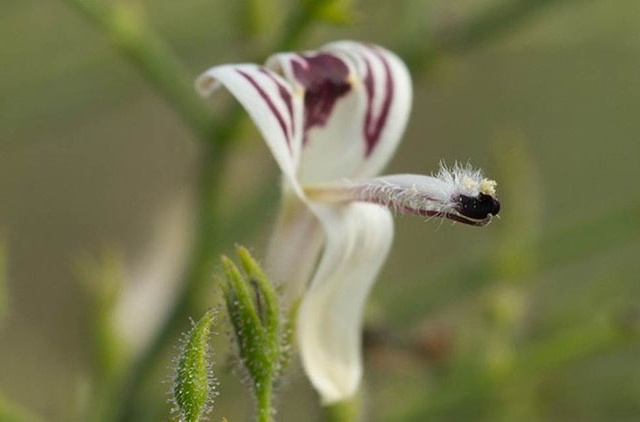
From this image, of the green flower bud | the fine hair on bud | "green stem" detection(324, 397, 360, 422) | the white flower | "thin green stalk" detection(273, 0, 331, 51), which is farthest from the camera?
"thin green stalk" detection(273, 0, 331, 51)

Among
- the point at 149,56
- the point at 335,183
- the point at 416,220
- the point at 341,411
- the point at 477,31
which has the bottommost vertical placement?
the point at 341,411

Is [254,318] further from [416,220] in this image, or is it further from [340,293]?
[416,220]

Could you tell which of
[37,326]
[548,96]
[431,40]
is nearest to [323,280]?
[431,40]

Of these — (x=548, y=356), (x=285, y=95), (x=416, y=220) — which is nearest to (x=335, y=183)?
(x=285, y=95)

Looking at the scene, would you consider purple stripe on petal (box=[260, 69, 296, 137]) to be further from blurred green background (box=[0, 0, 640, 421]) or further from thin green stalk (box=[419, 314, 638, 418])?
thin green stalk (box=[419, 314, 638, 418])

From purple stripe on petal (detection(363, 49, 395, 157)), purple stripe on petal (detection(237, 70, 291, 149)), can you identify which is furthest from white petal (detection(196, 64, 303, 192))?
purple stripe on petal (detection(363, 49, 395, 157))

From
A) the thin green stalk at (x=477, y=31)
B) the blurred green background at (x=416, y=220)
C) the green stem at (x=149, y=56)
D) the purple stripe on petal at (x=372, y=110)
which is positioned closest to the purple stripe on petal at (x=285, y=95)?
the purple stripe on petal at (x=372, y=110)

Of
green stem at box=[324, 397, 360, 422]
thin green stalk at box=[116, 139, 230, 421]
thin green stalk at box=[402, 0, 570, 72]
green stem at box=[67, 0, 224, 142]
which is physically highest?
thin green stalk at box=[402, 0, 570, 72]

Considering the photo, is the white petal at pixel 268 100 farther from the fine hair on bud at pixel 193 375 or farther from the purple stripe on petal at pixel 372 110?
the fine hair on bud at pixel 193 375
